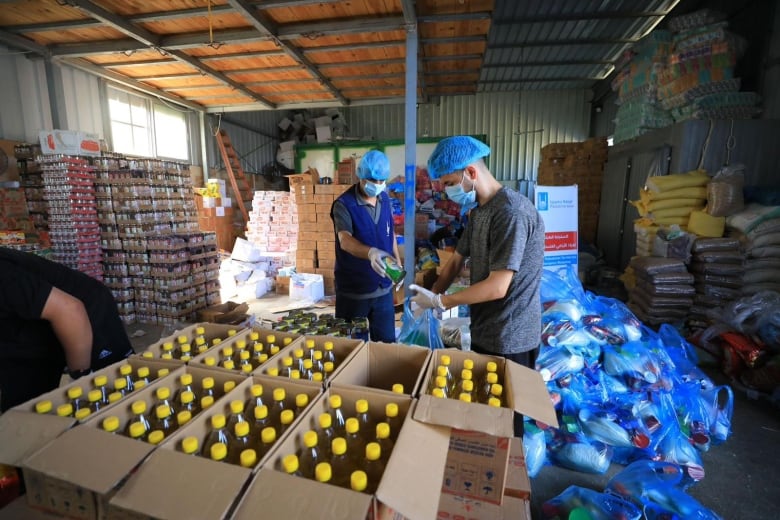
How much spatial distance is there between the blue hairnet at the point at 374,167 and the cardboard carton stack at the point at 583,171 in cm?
716

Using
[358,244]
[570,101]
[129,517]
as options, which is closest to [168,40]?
[358,244]

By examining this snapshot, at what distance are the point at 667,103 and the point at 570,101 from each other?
23.1ft

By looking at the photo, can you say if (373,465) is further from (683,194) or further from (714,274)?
(683,194)

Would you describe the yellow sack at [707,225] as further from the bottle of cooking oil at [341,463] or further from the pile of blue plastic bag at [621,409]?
the bottle of cooking oil at [341,463]

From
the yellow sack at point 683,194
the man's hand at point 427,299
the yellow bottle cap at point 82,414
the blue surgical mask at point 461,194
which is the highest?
the yellow sack at point 683,194

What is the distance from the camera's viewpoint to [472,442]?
1159mm

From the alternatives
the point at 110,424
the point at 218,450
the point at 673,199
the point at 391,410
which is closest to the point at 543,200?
the point at 673,199

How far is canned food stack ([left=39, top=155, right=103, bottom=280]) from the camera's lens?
4.64 metres

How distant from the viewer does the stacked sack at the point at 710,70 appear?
4.94 metres

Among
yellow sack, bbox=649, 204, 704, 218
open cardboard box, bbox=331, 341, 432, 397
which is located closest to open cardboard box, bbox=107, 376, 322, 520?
open cardboard box, bbox=331, 341, 432, 397

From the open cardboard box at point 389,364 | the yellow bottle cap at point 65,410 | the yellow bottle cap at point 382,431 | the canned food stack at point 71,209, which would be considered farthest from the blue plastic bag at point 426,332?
the canned food stack at point 71,209

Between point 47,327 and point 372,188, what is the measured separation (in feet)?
6.61

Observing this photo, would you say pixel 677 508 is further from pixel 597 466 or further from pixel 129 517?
pixel 129 517

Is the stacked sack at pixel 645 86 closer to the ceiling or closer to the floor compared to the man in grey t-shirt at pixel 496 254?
closer to the ceiling
